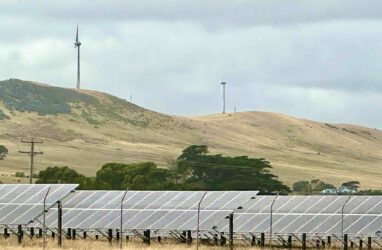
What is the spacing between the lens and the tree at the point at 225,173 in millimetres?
140375

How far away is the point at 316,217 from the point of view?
6569 cm

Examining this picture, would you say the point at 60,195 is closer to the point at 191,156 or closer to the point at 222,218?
the point at 222,218

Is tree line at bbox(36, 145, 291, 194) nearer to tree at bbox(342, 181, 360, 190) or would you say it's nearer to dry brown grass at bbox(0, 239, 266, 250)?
tree at bbox(342, 181, 360, 190)

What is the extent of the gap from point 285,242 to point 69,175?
5375 cm

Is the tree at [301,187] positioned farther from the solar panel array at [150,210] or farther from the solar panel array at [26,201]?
the solar panel array at [26,201]

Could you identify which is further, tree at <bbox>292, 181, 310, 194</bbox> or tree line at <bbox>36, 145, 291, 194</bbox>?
tree at <bbox>292, 181, 310, 194</bbox>

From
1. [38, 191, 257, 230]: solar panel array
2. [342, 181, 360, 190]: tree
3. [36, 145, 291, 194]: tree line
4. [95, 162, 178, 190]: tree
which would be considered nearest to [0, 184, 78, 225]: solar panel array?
[38, 191, 257, 230]: solar panel array

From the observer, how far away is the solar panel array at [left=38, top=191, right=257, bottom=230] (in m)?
64.9

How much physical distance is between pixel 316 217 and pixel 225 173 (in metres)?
85.0

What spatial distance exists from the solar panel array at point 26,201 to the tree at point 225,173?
2614 inches

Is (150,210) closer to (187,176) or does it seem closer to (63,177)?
(63,177)

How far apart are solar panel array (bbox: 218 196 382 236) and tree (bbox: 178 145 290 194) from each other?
65.1 metres

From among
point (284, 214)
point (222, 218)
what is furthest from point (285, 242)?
point (222, 218)

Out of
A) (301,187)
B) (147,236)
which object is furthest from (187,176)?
(147,236)
